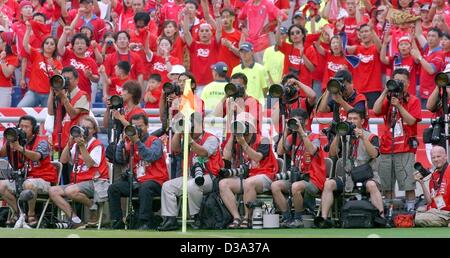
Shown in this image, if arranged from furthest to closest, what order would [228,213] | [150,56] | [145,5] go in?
[145,5]
[150,56]
[228,213]

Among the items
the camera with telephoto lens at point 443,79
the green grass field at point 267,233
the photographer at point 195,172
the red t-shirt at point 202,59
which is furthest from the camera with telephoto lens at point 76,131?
the camera with telephoto lens at point 443,79

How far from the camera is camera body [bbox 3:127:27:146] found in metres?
19.1

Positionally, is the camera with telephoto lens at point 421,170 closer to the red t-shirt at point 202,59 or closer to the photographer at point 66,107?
the photographer at point 66,107

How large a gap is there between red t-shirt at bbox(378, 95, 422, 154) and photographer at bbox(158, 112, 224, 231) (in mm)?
2438

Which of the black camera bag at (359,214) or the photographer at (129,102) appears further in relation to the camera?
the photographer at (129,102)

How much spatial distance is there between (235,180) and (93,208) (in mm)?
2098

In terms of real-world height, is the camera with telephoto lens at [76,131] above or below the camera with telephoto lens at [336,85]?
below

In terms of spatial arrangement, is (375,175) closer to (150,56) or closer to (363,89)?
(363,89)

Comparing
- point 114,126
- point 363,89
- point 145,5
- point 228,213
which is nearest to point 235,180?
point 228,213

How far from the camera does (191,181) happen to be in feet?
61.9

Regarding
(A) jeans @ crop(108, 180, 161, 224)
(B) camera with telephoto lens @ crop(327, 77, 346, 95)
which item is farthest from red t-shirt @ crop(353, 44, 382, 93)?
(A) jeans @ crop(108, 180, 161, 224)

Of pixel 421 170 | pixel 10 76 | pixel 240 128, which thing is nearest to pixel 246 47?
pixel 240 128

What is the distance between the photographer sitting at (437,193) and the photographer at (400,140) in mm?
575

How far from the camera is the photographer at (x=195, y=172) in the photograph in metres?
18.6
